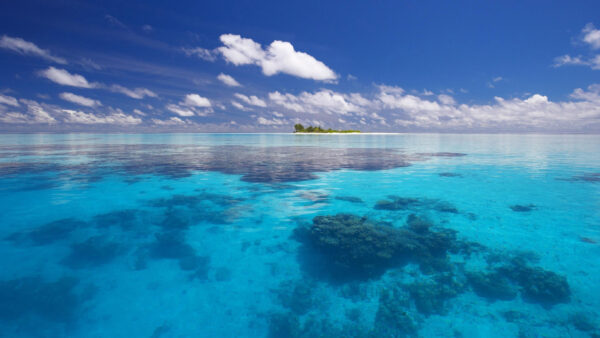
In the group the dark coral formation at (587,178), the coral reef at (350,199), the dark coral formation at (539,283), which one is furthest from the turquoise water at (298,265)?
the dark coral formation at (587,178)

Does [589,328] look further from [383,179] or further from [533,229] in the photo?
[383,179]

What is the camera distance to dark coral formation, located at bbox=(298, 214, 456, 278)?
750 centimetres

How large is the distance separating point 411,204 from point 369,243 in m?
5.94

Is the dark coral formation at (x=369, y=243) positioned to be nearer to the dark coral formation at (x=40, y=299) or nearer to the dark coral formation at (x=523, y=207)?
the dark coral formation at (x=523, y=207)

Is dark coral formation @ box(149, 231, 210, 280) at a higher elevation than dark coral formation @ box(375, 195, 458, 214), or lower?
lower

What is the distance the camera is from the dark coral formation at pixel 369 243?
7.50 meters

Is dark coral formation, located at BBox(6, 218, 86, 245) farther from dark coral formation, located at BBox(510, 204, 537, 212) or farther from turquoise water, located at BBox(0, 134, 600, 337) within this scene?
dark coral formation, located at BBox(510, 204, 537, 212)

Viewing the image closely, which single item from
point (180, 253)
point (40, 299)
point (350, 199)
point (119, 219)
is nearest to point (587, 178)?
point (350, 199)

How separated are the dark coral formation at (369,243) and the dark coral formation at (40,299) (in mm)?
6222

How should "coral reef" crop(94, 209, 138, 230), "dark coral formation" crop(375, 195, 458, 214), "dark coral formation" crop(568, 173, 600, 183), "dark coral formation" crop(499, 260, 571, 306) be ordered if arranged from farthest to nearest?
"dark coral formation" crop(568, 173, 600, 183) < "dark coral formation" crop(375, 195, 458, 214) < "coral reef" crop(94, 209, 138, 230) < "dark coral formation" crop(499, 260, 571, 306)

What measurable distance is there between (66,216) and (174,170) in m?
12.2

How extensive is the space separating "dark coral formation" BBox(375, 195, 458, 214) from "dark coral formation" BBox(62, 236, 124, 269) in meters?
10.6

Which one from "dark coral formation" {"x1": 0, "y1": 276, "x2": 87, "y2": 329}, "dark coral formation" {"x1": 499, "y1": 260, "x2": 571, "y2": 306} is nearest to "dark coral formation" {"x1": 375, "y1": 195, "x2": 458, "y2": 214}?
"dark coral formation" {"x1": 499, "y1": 260, "x2": 571, "y2": 306}

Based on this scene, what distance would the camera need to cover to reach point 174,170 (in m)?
23.2
